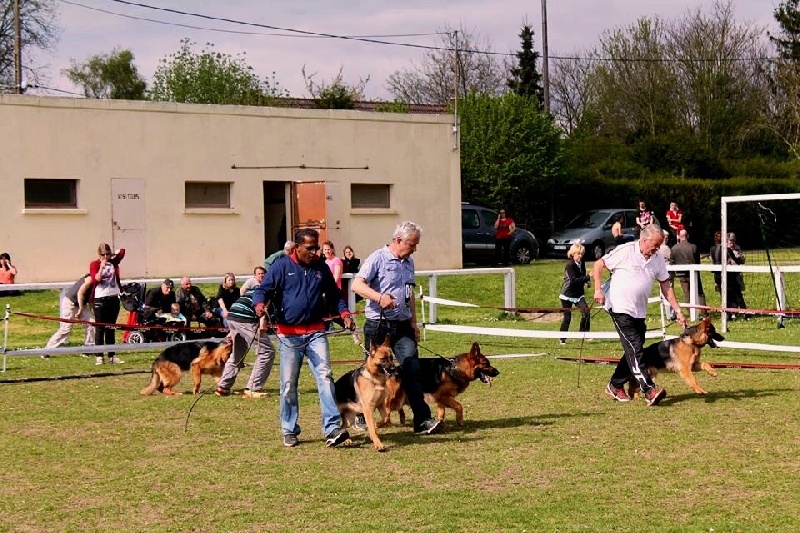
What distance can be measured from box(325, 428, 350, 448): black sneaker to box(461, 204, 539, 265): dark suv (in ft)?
78.4

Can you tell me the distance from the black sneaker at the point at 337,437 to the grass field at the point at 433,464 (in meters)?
0.11

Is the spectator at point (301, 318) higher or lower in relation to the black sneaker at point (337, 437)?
higher

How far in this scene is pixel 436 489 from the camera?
7.89m

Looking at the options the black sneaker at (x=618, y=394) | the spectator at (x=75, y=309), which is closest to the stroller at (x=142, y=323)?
the spectator at (x=75, y=309)

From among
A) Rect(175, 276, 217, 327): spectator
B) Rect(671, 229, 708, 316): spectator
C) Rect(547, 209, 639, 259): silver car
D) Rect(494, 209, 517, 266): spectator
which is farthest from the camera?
Rect(547, 209, 639, 259): silver car

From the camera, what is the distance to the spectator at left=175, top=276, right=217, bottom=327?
1933 centimetres

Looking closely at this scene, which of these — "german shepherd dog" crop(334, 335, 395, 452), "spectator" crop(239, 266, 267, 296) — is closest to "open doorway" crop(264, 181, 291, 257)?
"spectator" crop(239, 266, 267, 296)

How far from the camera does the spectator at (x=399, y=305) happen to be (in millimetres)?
9781

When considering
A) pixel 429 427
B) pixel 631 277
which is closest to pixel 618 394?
pixel 631 277

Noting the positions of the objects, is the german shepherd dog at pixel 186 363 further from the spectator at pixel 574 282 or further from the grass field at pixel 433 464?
the spectator at pixel 574 282

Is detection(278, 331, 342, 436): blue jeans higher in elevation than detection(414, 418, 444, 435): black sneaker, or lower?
higher

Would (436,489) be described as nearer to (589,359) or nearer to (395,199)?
(589,359)

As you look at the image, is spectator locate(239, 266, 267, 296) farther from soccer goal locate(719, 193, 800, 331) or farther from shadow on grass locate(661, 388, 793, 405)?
soccer goal locate(719, 193, 800, 331)

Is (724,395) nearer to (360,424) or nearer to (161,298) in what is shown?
(360,424)
